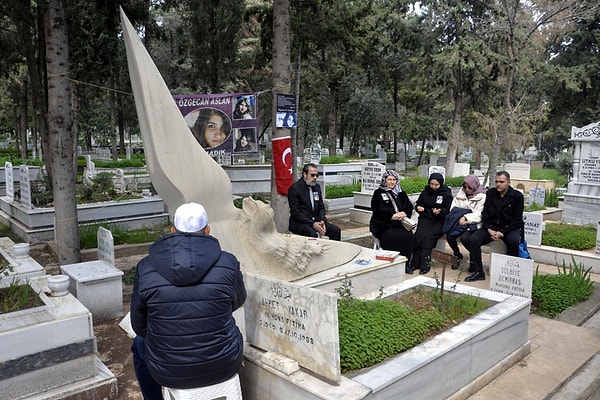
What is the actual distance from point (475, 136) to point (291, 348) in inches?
822

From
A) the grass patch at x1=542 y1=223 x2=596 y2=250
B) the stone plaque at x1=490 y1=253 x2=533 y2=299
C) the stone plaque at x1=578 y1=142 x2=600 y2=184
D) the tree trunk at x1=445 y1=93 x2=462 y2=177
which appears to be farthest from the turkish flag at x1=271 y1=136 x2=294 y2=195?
the tree trunk at x1=445 y1=93 x2=462 y2=177

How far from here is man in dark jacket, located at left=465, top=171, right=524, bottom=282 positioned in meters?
6.43

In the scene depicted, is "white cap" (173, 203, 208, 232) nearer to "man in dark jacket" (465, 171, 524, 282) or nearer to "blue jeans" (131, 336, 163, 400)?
"blue jeans" (131, 336, 163, 400)

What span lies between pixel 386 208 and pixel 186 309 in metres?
4.96

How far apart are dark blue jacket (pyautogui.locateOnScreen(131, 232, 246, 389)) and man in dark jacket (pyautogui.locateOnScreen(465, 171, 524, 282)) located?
192 inches

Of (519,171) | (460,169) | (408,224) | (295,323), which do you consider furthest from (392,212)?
(460,169)

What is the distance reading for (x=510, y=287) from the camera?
5.35m

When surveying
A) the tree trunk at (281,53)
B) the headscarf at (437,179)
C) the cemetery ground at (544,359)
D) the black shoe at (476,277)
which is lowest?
the cemetery ground at (544,359)

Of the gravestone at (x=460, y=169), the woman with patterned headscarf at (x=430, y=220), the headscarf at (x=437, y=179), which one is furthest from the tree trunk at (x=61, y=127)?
the gravestone at (x=460, y=169)

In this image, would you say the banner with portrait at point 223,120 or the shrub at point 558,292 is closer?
the shrub at point 558,292

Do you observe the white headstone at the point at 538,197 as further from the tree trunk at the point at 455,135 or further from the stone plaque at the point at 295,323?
the stone plaque at the point at 295,323

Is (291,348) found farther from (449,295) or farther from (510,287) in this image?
(510,287)

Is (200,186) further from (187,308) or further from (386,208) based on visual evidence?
(386,208)

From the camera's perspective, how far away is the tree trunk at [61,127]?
5574 mm
